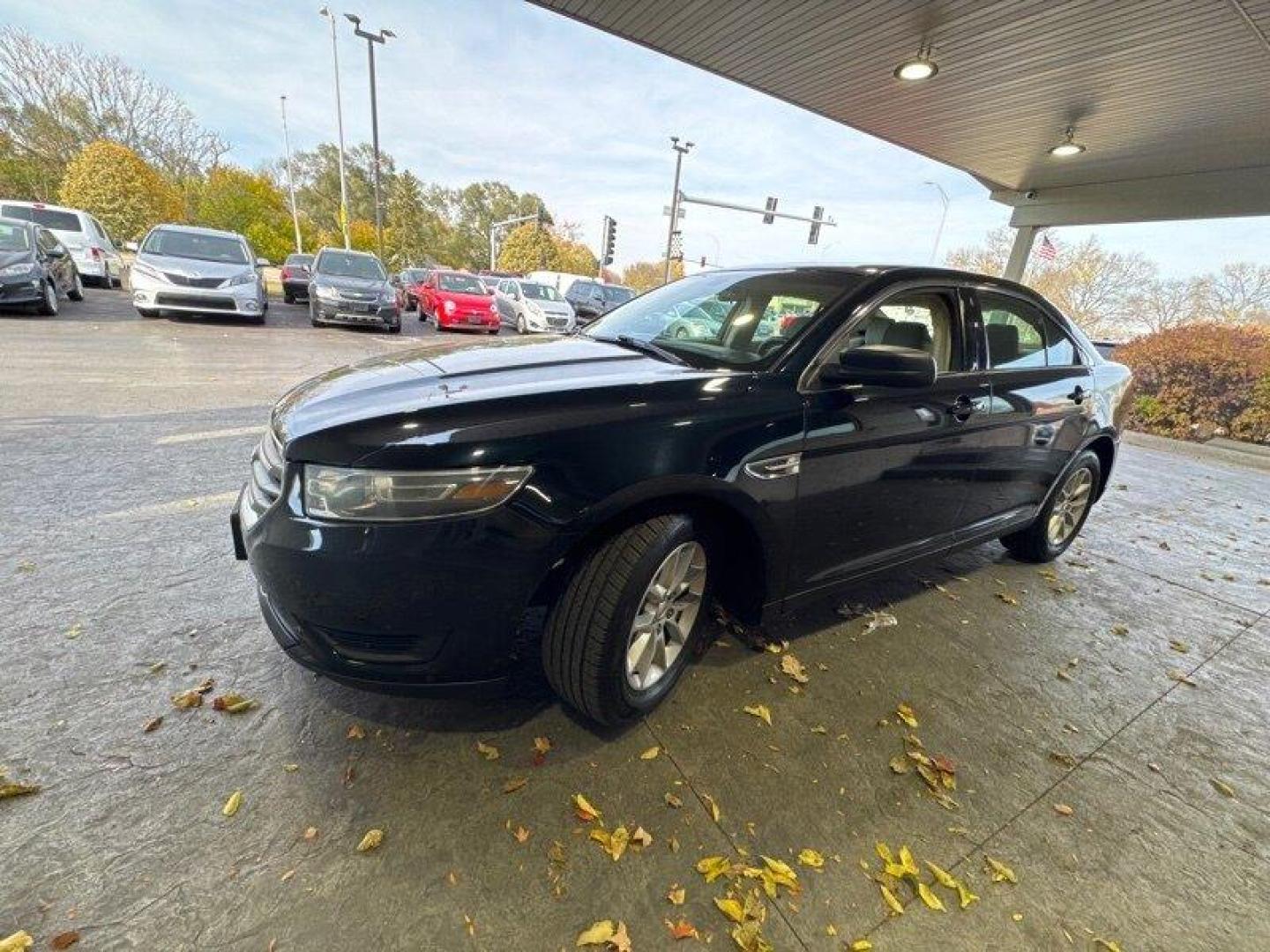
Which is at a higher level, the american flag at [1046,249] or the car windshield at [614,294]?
the american flag at [1046,249]

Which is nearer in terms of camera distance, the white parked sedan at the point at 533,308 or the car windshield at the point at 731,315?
the car windshield at the point at 731,315

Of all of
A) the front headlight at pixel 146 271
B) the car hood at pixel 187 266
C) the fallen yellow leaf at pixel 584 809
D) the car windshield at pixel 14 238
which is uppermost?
the car windshield at pixel 14 238

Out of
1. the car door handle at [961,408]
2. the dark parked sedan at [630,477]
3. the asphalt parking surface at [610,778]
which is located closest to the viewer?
the asphalt parking surface at [610,778]

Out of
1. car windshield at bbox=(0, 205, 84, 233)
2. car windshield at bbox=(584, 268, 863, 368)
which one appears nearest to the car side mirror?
car windshield at bbox=(584, 268, 863, 368)

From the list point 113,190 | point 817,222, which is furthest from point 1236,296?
point 113,190

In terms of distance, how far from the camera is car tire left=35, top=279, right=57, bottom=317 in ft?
28.3

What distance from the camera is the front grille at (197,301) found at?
9.02 m

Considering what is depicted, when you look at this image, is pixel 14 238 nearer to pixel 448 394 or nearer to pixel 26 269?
pixel 26 269

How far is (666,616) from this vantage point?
1979 mm

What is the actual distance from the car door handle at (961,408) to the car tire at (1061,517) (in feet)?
4.07

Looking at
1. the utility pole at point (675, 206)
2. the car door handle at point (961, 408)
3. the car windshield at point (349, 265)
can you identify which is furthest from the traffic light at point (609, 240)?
the car door handle at point (961, 408)

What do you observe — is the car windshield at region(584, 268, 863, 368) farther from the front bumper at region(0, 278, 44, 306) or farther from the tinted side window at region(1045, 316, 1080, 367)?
the front bumper at region(0, 278, 44, 306)

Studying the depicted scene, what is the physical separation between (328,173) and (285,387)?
5925 centimetres

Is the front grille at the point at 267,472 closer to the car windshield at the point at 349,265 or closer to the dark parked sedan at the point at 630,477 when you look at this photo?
the dark parked sedan at the point at 630,477
